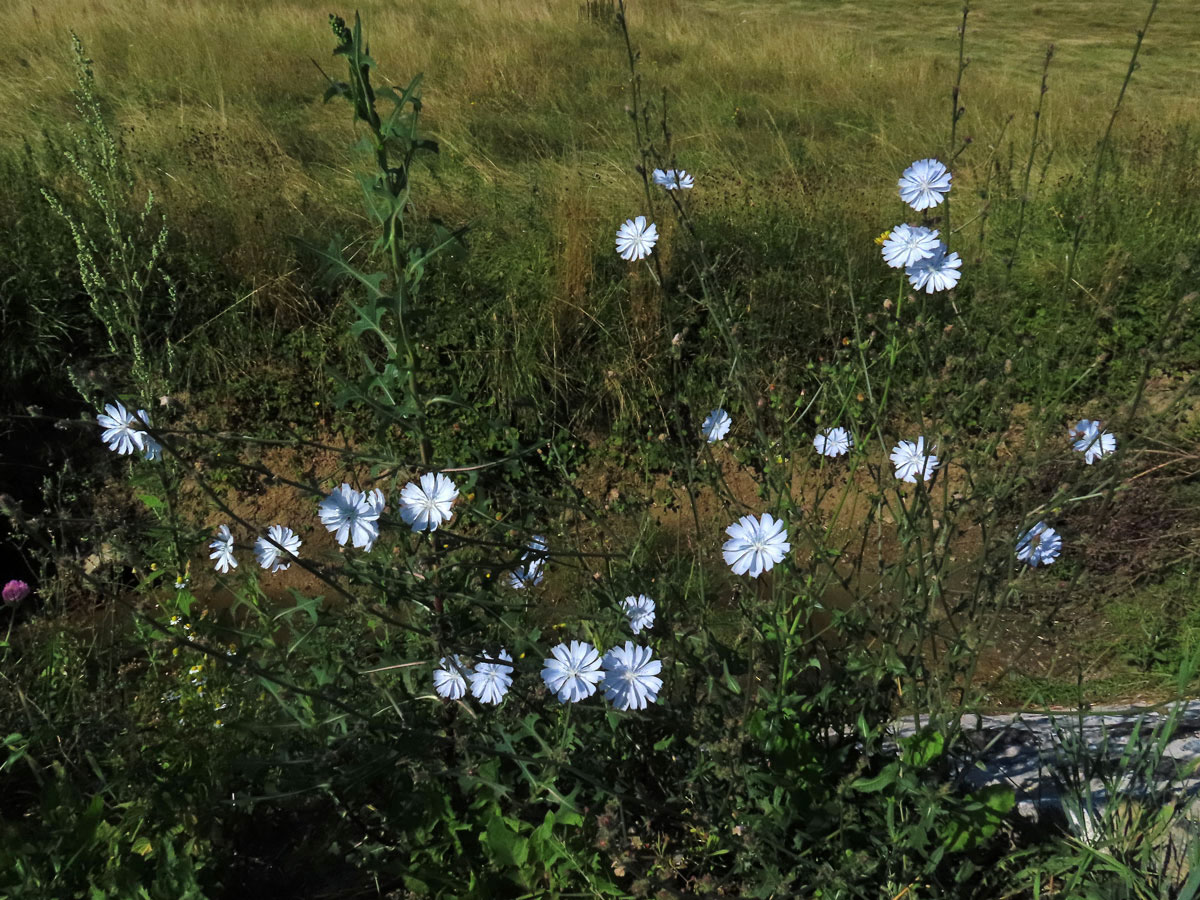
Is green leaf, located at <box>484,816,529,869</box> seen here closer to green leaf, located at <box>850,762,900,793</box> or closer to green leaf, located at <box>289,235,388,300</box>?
green leaf, located at <box>850,762,900,793</box>

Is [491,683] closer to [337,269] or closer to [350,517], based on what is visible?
[350,517]

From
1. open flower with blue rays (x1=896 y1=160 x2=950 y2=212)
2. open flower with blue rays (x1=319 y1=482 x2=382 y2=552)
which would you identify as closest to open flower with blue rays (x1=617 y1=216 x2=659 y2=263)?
open flower with blue rays (x1=896 y1=160 x2=950 y2=212)

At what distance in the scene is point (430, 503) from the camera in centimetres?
138

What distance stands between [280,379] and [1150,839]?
3573 mm

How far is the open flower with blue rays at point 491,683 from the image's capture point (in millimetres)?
1417

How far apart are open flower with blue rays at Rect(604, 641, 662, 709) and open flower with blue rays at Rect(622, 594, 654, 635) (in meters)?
0.11

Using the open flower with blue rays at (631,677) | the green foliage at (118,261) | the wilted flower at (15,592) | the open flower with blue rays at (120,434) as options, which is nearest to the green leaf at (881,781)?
the open flower with blue rays at (631,677)

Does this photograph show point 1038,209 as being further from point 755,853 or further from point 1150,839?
point 755,853

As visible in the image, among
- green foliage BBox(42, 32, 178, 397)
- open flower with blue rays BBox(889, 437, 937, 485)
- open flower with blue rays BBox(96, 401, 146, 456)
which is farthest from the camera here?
green foliage BBox(42, 32, 178, 397)

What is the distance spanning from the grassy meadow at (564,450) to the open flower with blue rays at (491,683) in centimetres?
4

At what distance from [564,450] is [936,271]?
2187 millimetres

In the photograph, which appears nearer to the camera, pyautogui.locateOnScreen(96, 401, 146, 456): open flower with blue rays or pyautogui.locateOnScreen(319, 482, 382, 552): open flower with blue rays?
pyautogui.locateOnScreen(319, 482, 382, 552): open flower with blue rays

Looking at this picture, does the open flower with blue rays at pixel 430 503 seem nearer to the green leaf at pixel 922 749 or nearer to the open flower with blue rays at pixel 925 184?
the green leaf at pixel 922 749

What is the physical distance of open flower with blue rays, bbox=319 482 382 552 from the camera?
1.28m
